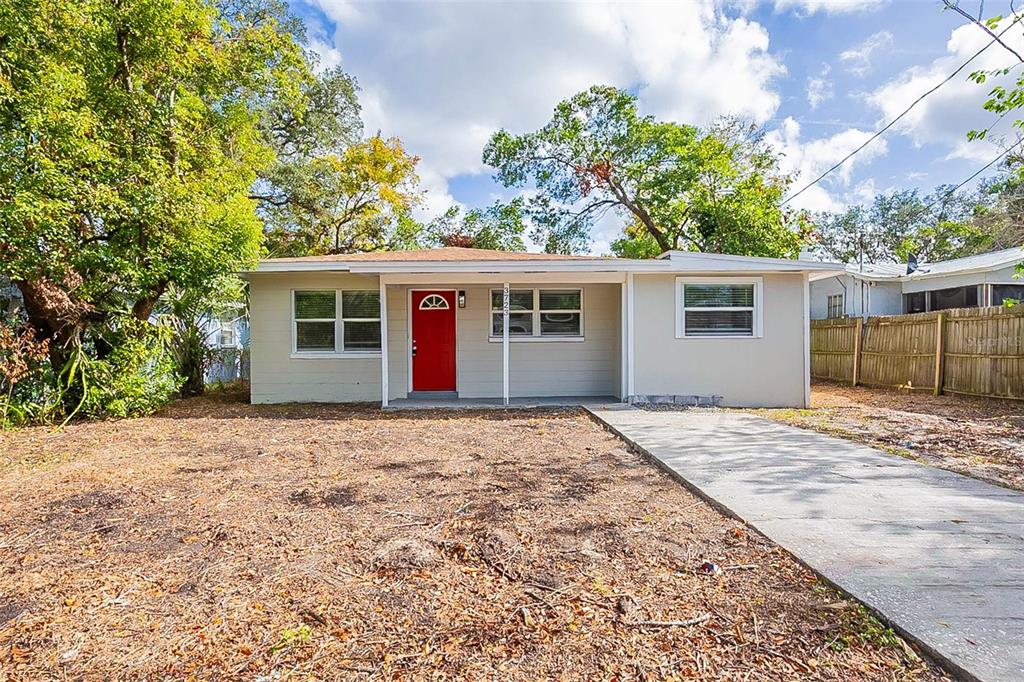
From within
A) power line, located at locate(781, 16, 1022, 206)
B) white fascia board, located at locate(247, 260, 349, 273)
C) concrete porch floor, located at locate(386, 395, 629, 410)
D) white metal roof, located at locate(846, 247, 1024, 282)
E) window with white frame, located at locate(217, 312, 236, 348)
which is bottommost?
concrete porch floor, located at locate(386, 395, 629, 410)

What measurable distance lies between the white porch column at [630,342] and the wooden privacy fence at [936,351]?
6316mm

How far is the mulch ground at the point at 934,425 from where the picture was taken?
514cm

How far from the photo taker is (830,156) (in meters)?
15.1

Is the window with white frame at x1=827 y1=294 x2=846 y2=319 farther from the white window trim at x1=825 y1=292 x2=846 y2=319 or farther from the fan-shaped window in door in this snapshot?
the fan-shaped window in door

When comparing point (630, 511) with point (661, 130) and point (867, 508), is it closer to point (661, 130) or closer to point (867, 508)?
point (867, 508)

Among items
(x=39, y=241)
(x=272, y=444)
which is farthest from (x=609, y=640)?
(x=39, y=241)

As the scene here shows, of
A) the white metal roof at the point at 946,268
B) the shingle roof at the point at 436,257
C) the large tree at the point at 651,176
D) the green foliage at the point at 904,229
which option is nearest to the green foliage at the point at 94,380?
the shingle roof at the point at 436,257

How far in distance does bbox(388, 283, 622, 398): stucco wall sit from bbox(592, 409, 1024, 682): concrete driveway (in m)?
4.04

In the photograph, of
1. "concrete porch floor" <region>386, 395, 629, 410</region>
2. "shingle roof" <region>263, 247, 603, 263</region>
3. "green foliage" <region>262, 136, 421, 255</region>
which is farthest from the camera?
"green foliage" <region>262, 136, 421, 255</region>

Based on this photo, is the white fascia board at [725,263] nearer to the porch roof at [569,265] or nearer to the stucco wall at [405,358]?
the porch roof at [569,265]

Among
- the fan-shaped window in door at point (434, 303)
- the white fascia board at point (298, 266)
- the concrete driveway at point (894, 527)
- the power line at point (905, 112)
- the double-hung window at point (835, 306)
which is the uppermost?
the power line at point (905, 112)

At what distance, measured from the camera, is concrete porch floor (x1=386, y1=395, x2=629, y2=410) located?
8.85 meters

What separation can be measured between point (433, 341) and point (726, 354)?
17.7 feet

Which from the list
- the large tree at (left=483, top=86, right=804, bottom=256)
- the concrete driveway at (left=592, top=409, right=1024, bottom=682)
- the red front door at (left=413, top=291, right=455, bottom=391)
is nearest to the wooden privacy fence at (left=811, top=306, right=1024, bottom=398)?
the large tree at (left=483, top=86, right=804, bottom=256)
